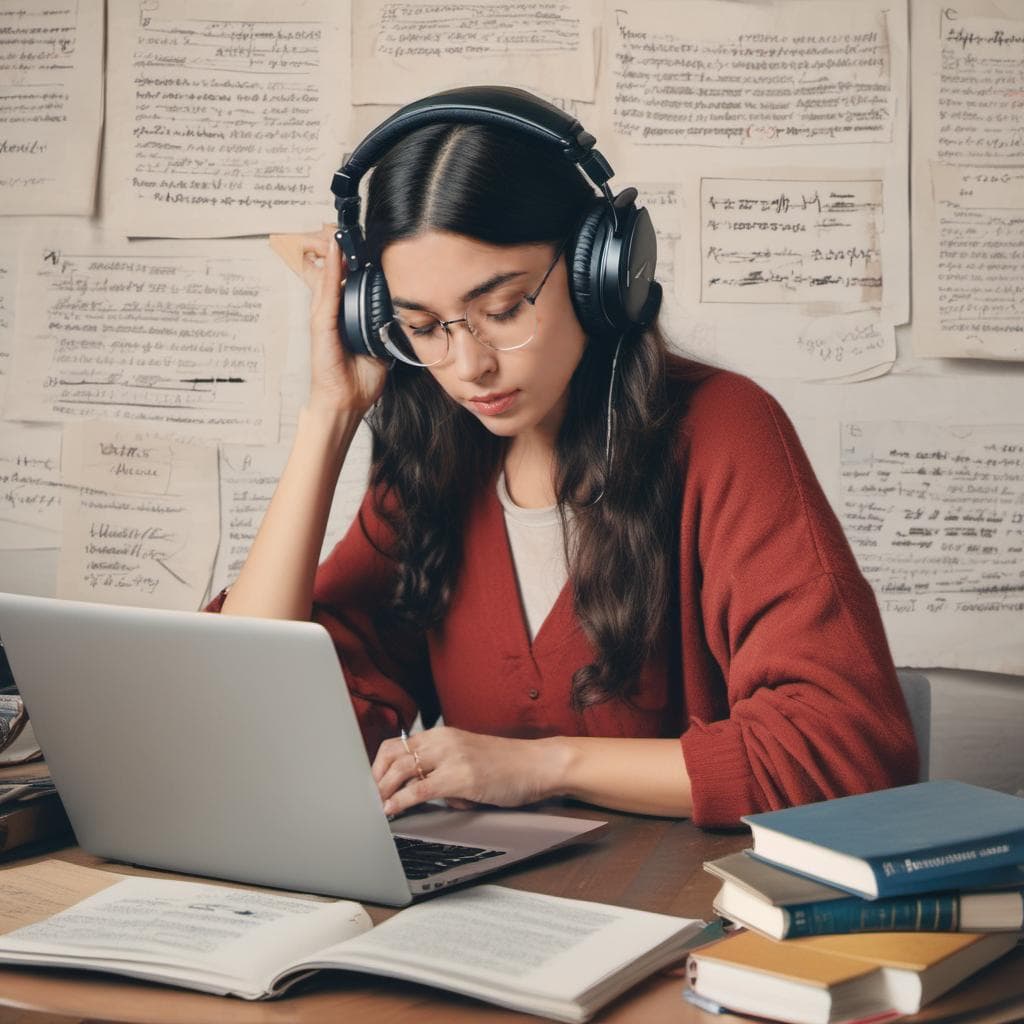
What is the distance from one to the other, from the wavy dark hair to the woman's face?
2 cm

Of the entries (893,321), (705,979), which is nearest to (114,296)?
(893,321)

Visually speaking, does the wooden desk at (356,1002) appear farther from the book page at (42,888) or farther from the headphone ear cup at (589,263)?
the headphone ear cup at (589,263)

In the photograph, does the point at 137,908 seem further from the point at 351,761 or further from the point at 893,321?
the point at 893,321

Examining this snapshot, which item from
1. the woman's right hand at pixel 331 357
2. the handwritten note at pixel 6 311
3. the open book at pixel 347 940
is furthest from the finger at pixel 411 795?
the handwritten note at pixel 6 311

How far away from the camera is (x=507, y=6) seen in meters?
2.27

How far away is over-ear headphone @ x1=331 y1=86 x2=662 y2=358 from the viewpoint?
112 centimetres

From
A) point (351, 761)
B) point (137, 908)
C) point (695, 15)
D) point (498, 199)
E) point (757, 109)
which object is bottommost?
point (137, 908)

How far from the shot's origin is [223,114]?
235cm

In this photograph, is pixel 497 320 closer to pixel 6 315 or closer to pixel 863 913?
pixel 863 913

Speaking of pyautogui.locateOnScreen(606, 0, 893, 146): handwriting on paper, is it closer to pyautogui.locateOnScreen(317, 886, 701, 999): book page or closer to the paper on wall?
the paper on wall

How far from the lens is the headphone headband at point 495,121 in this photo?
1114 millimetres

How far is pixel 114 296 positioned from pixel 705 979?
1994 millimetres

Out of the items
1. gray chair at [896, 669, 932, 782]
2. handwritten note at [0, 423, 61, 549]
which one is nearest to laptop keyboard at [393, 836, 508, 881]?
gray chair at [896, 669, 932, 782]

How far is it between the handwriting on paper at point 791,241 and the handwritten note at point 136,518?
0.97 m
